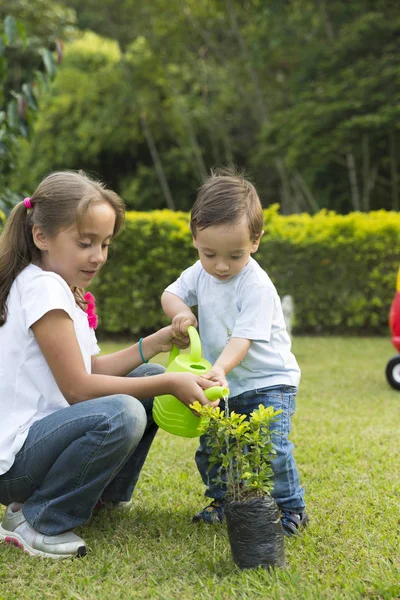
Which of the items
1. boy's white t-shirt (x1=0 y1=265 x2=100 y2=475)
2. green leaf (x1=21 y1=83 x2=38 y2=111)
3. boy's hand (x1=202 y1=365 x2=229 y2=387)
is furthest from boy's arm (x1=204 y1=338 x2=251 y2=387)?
green leaf (x1=21 y1=83 x2=38 y2=111)

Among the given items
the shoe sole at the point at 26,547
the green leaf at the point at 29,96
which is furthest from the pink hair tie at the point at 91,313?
the green leaf at the point at 29,96

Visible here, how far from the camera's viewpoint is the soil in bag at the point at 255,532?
2135 millimetres

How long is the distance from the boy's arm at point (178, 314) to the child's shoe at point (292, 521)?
0.74 meters

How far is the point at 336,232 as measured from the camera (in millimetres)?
10078

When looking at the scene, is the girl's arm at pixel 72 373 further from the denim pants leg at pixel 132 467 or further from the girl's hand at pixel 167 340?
the denim pants leg at pixel 132 467

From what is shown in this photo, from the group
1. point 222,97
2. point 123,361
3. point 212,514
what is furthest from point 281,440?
point 222,97

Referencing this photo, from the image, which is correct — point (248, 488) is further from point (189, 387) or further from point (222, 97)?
point (222, 97)

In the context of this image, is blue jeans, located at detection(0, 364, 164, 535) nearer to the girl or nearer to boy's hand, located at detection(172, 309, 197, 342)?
the girl

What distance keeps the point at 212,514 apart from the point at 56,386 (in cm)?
77

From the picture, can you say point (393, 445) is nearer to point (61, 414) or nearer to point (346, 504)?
point (346, 504)

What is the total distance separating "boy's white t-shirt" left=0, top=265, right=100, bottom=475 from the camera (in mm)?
2330

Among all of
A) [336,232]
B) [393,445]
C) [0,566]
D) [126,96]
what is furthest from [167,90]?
[0,566]

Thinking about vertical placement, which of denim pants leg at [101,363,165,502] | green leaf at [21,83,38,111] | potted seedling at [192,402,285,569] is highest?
green leaf at [21,83,38,111]

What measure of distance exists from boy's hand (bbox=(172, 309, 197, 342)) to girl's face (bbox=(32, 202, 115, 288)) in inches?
13.5
